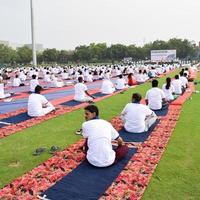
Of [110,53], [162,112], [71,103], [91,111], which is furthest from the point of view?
[110,53]

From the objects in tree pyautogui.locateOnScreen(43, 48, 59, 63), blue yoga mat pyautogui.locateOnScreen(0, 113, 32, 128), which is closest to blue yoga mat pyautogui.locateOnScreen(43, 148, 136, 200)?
blue yoga mat pyautogui.locateOnScreen(0, 113, 32, 128)

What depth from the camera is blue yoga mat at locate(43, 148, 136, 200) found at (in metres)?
4.07

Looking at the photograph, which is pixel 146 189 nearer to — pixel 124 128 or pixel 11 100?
pixel 124 128

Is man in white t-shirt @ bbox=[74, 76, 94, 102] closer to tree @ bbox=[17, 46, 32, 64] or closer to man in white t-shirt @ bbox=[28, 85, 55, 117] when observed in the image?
man in white t-shirt @ bbox=[28, 85, 55, 117]

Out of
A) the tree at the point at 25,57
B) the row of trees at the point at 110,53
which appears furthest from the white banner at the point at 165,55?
the tree at the point at 25,57

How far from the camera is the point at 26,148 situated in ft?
19.8

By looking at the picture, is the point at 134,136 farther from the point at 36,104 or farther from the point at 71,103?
the point at 71,103

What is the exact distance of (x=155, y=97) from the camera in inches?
371

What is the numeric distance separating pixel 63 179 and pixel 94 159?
0.58 meters

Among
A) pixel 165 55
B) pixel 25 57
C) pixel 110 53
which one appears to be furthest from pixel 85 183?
pixel 110 53

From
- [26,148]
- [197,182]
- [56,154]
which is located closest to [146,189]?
[197,182]

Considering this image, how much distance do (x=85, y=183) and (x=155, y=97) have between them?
5472 mm

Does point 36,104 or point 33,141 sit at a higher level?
point 36,104

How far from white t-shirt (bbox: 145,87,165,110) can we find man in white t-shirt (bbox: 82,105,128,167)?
4.59 m
